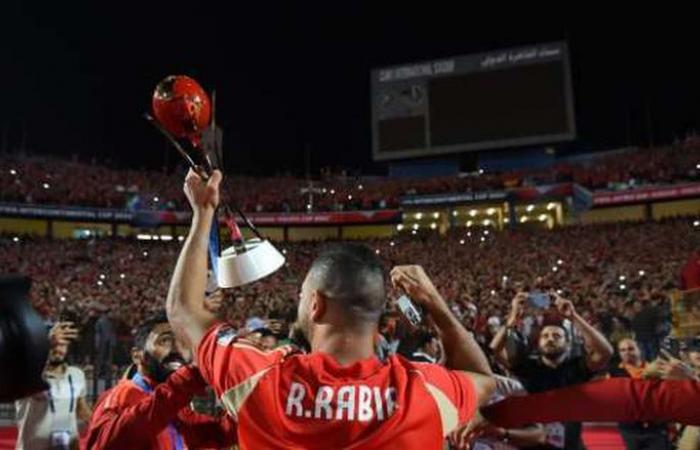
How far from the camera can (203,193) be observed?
213 cm

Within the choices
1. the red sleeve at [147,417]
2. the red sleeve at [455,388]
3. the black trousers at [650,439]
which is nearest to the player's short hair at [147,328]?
the red sleeve at [147,417]

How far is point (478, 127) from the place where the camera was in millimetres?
34969

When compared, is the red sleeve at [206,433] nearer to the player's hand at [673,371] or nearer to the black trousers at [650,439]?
the player's hand at [673,371]

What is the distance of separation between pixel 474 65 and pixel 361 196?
909cm

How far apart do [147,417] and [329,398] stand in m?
1.25

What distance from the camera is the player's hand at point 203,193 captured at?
2107mm

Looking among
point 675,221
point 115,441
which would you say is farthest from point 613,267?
point 115,441

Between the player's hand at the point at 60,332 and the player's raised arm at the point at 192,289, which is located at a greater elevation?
the player's raised arm at the point at 192,289

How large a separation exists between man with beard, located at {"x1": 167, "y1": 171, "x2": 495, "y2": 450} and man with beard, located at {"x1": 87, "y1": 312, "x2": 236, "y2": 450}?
0.83m

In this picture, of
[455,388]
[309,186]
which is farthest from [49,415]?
[309,186]

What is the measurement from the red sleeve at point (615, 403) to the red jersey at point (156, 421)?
131 centimetres

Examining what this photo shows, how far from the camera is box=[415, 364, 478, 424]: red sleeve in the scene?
201 cm

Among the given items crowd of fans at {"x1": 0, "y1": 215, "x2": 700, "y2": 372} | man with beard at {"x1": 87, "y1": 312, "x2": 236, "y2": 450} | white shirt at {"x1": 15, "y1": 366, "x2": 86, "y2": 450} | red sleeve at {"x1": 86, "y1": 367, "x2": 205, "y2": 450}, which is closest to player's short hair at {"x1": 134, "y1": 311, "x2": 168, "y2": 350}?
man with beard at {"x1": 87, "y1": 312, "x2": 236, "y2": 450}

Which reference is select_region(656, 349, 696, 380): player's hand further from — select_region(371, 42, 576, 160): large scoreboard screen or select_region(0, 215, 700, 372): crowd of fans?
select_region(371, 42, 576, 160): large scoreboard screen
